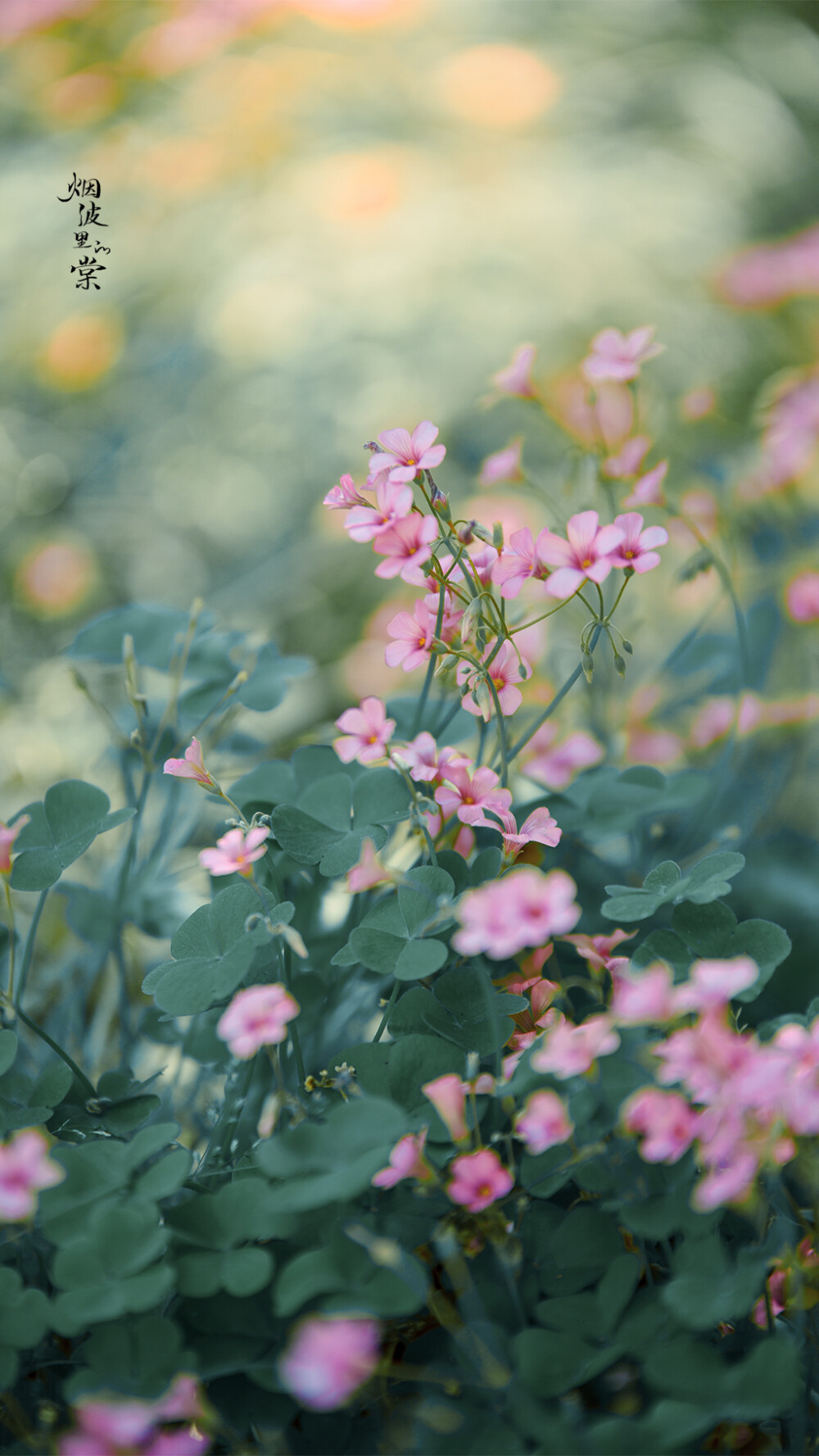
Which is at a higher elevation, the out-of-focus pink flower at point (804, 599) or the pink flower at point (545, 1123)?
the pink flower at point (545, 1123)

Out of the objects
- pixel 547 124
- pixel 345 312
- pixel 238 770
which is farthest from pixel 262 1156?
pixel 547 124

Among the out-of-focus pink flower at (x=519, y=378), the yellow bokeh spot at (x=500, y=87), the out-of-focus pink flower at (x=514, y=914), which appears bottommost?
the out-of-focus pink flower at (x=514, y=914)

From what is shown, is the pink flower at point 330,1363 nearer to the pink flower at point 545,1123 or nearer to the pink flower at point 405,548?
the pink flower at point 545,1123

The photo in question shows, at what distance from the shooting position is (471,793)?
1.81 ft

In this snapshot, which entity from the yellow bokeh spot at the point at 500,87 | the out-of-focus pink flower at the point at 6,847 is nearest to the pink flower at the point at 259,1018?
the out-of-focus pink flower at the point at 6,847

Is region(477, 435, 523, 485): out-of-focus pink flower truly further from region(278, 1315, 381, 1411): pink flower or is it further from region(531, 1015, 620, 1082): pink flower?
region(278, 1315, 381, 1411): pink flower

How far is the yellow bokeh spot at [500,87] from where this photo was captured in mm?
2156

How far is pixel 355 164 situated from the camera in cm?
202

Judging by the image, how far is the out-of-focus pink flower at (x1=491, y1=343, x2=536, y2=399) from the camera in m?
0.77

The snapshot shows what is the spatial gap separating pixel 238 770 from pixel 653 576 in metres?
0.92

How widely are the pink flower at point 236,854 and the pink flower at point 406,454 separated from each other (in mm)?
204

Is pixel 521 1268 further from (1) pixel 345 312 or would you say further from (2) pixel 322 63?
(2) pixel 322 63

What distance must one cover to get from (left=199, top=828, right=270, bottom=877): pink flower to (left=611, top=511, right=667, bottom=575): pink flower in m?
0.24

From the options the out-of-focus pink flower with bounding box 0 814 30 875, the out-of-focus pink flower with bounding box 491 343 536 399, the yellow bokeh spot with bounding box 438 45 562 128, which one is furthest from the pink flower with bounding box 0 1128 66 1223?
the yellow bokeh spot with bounding box 438 45 562 128
